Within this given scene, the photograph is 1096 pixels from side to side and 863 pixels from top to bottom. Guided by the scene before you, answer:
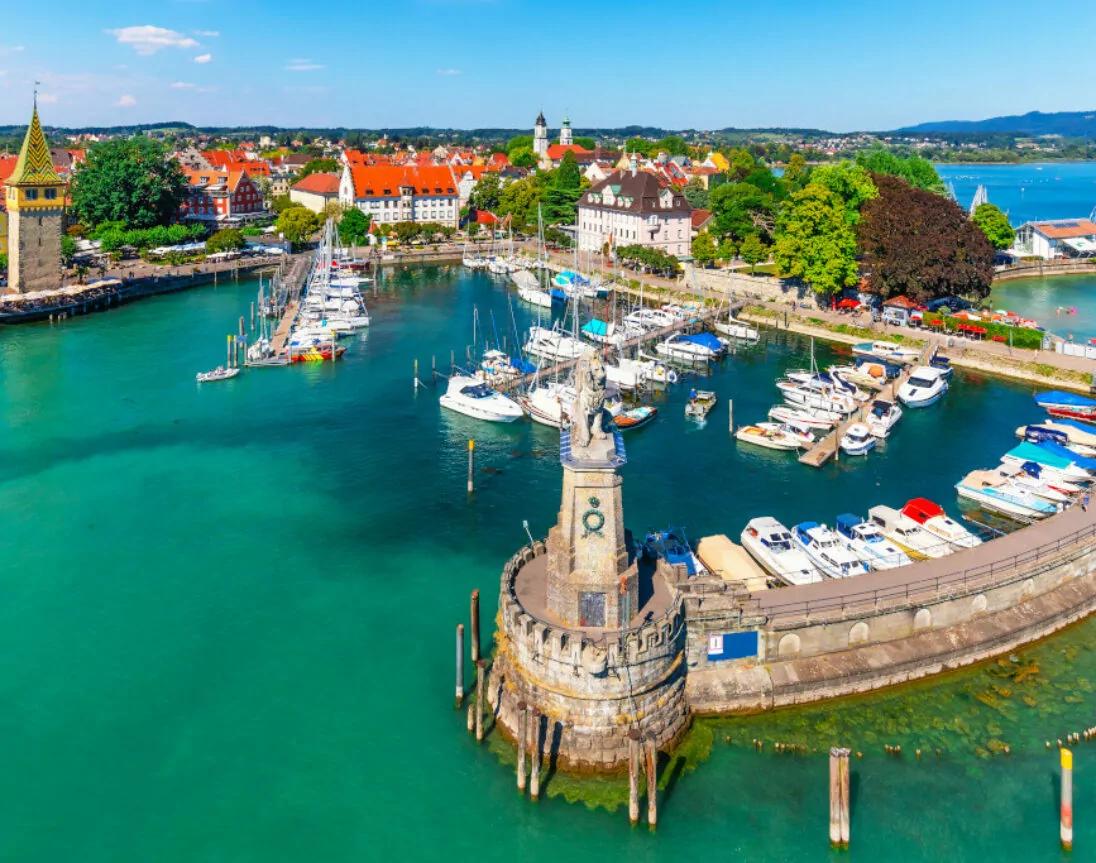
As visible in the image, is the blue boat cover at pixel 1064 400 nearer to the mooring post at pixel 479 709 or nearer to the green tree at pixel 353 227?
the mooring post at pixel 479 709

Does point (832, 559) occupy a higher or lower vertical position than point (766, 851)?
higher

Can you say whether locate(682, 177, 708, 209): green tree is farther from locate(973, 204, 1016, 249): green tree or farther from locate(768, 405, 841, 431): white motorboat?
locate(768, 405, 841, 431): white motorboat

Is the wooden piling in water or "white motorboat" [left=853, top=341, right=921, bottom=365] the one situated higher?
"white motorboat" [left=853, top=341, right=921, bottom=365]

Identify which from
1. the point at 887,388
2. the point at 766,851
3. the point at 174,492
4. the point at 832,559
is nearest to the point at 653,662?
the point at 766,851

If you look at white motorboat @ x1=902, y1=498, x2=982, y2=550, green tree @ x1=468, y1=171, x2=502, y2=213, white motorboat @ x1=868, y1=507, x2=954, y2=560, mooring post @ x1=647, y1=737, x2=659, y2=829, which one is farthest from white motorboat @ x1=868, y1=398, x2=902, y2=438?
green tree @ x1=468, y1=171, x2=502, y2=213

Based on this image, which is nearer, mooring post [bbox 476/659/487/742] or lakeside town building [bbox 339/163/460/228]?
mooring post [bbox 476/659/487/742]

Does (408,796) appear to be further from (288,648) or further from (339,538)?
(339,538)

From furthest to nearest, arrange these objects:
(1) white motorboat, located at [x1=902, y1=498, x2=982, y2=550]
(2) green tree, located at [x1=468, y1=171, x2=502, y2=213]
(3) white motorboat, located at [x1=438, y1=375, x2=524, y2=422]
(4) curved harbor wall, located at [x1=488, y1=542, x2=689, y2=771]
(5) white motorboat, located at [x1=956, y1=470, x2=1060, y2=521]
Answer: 1. (2) green tree, located at [x1=468, y1=171, x2=502, y2=213]
2. (3) white motorboat, located at [x1=438, y1=375, x2=524, y2=422]
3. (5) white motorboat, located at [x1=956, y1=470, x2=1060, y2=521]
4. (1) white motorboat, located at [x1=902, y1=498, x2=982, y2=550]
5. (4) curved harbor wall, located at [x1=488, y1=542, x2=689, y2=771]

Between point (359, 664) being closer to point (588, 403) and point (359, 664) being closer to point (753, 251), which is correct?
point (588, 403)
